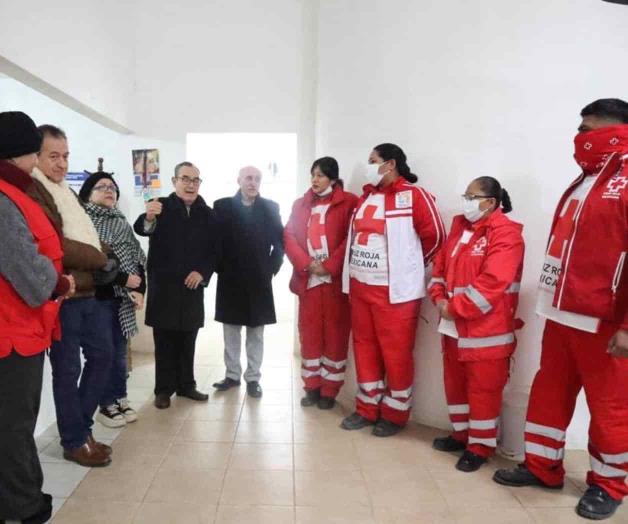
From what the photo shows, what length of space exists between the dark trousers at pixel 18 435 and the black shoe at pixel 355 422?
5.26 ft

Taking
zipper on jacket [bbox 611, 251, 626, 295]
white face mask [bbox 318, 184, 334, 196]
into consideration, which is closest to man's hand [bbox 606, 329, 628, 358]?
zipper on jacket [bbox 611, 251, 626, 295]

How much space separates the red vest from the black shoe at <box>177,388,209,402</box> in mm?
1552

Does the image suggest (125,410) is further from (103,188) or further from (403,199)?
(403,199)

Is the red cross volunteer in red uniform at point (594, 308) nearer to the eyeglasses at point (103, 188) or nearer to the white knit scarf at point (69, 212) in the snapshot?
the white knit scarf at point (69, 212)

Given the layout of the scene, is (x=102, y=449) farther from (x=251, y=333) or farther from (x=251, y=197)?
(x=251, y=197)

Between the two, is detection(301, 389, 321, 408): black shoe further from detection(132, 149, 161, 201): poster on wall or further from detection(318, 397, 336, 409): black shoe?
detection(132, 149, 161, 201): poster on wall

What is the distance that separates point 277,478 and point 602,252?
1.70m

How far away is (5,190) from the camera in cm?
162

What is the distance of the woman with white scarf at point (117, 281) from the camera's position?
8.50 feet

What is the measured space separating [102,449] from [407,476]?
1.49 metres

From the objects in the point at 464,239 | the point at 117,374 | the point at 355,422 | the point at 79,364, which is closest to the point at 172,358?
the point at 117,374

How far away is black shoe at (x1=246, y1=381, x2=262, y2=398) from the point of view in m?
3.33

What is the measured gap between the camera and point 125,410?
2.91 m

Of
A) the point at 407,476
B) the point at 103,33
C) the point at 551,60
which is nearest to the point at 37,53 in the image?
the point at 103,33
